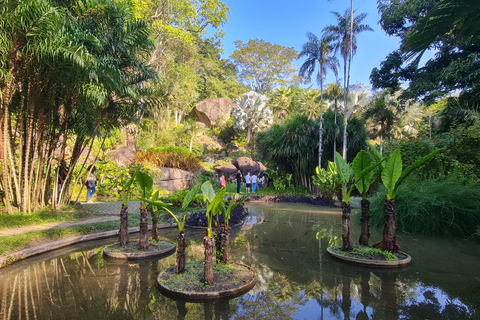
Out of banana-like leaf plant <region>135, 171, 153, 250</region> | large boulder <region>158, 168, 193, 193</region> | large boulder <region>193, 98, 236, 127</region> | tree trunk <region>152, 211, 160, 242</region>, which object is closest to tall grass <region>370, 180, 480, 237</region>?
tree trunk <region>152, 211, 160, 242</region>

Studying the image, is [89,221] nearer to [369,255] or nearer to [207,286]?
[207,286]

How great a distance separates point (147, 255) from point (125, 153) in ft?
50.4

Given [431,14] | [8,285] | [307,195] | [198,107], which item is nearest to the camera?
[431,14]

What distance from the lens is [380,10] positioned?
2044cm

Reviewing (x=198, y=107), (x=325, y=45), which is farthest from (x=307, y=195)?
(x=198, y=107)

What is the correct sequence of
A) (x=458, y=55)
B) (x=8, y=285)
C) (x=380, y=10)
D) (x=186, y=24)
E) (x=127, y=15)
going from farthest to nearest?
(x=186, y=24) < (x=380, y=10) < (x=458, y=55) < (x=127, y=15) < (x=8, y=285)

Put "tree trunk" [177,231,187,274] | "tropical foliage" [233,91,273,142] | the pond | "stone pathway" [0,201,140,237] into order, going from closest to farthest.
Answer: the pond
"tree trunk" [177,231,187,274]
"stone pathway" [0,201,140,237]
"tropical foliage" [233,91,273,142]

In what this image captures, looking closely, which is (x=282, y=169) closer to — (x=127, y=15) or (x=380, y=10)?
(x=380, y=10)

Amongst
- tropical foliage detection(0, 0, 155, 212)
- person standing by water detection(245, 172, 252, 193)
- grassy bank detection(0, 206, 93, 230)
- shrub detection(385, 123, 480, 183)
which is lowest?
grassy bank detection(0, 206, 93, 230)

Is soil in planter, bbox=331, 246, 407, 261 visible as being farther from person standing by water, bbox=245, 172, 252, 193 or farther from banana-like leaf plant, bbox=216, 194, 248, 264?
person standing by water, bbox=245, 172, 252, 193

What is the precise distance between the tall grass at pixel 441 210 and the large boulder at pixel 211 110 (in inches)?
1129

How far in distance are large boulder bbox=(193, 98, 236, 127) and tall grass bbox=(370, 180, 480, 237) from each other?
28671 mm

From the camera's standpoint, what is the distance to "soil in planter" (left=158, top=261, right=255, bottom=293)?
3.91 m

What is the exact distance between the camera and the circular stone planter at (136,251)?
18.2ft
